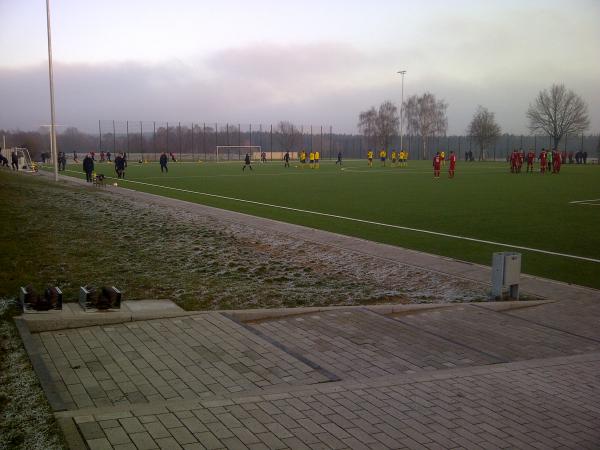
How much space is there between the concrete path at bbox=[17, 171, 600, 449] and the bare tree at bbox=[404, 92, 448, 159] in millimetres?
96954

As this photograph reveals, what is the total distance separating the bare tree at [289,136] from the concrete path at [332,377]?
86.7m

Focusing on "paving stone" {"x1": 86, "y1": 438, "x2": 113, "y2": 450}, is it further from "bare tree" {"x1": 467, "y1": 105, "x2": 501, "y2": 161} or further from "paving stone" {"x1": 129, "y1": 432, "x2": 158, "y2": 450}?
"bare tree" {"x1": 467, "y1": 105, "x2": 501, "y2": 161}

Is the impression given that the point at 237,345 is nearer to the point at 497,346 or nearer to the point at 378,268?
the point at 497,346

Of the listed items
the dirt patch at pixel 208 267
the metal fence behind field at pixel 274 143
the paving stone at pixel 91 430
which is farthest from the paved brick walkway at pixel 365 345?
the metal fence behind field at pixel 274 143

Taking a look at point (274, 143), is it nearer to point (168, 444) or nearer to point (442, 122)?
point (442, 122)

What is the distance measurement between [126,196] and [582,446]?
21839 millimetres

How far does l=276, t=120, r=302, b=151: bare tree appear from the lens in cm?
9325

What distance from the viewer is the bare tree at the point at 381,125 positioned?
10044 cm

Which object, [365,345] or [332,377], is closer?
[332,377]

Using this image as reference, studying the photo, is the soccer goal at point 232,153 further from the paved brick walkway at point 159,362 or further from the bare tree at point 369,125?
the paved brick walkway at point 159,362

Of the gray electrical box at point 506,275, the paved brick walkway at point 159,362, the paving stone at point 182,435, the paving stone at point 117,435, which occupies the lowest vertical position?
the paved brick walkway at point 159,362

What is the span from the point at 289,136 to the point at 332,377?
89873mm

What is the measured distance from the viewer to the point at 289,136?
9388 cm

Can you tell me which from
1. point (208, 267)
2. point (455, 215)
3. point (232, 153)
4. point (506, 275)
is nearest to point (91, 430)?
point (506, 275)
